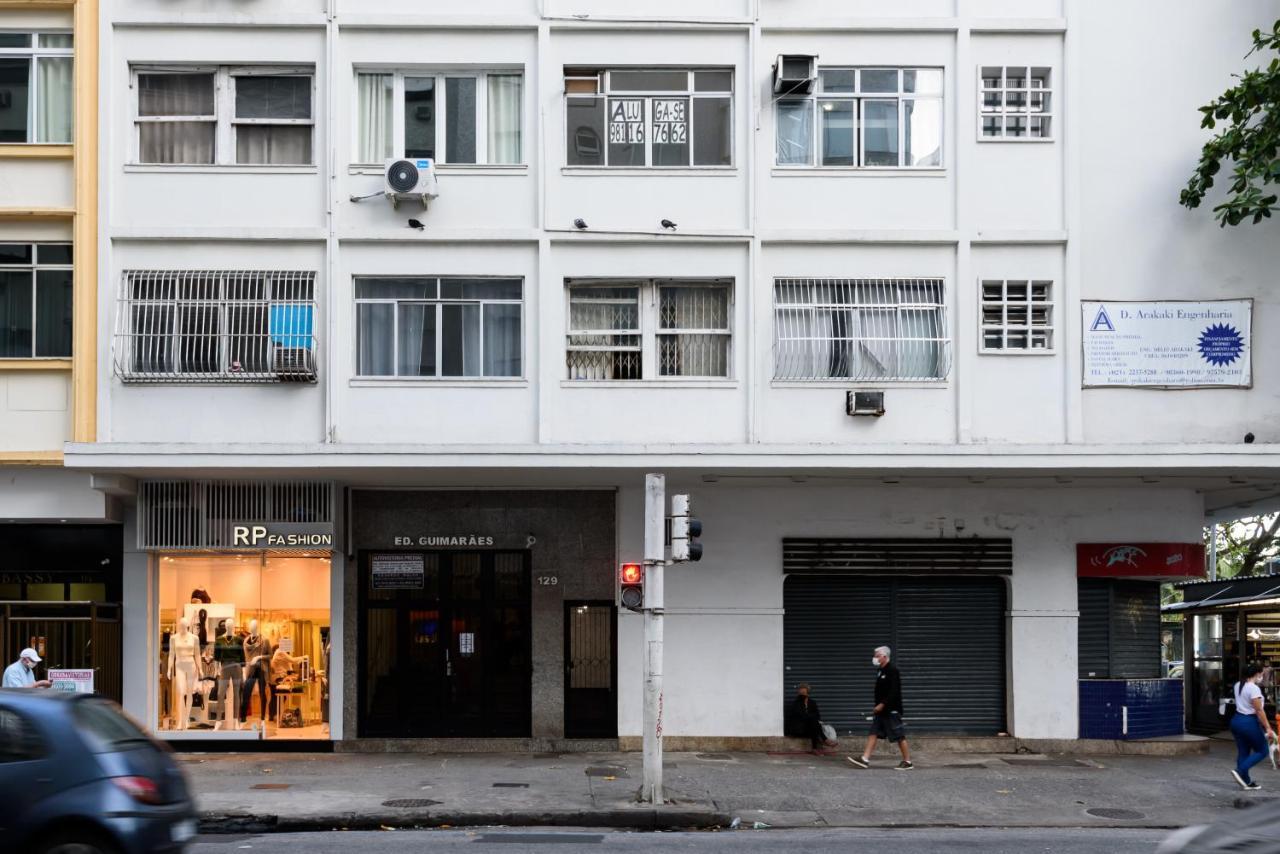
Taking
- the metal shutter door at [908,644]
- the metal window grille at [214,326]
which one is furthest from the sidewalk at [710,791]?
the metal window grille at [214,326]

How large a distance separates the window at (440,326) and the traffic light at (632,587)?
4.31 m

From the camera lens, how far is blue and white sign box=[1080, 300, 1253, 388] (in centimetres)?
1852

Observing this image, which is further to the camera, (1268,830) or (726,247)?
(726,247)

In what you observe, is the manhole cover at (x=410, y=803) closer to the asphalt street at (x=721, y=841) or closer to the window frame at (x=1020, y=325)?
the asphalt street at (x=721, y=841)

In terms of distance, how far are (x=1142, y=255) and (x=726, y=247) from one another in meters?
5.57

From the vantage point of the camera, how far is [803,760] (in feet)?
61.2

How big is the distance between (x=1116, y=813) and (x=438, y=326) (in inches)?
403

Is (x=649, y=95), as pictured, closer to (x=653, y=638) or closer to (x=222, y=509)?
(x=653, y=638)

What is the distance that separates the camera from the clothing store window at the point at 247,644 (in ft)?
64.2

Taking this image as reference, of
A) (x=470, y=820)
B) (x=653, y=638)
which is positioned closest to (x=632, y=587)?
(x=653, y=638)

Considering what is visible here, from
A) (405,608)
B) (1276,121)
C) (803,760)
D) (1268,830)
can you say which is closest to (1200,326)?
(1276,121)

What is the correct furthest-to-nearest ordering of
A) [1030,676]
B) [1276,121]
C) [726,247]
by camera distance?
[1030,676], [726,247], [1276,121]

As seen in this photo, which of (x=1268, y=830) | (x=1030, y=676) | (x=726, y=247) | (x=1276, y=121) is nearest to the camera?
(x=1268, y=830)

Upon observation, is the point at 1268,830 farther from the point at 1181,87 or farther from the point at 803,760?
the point at 1181,87
